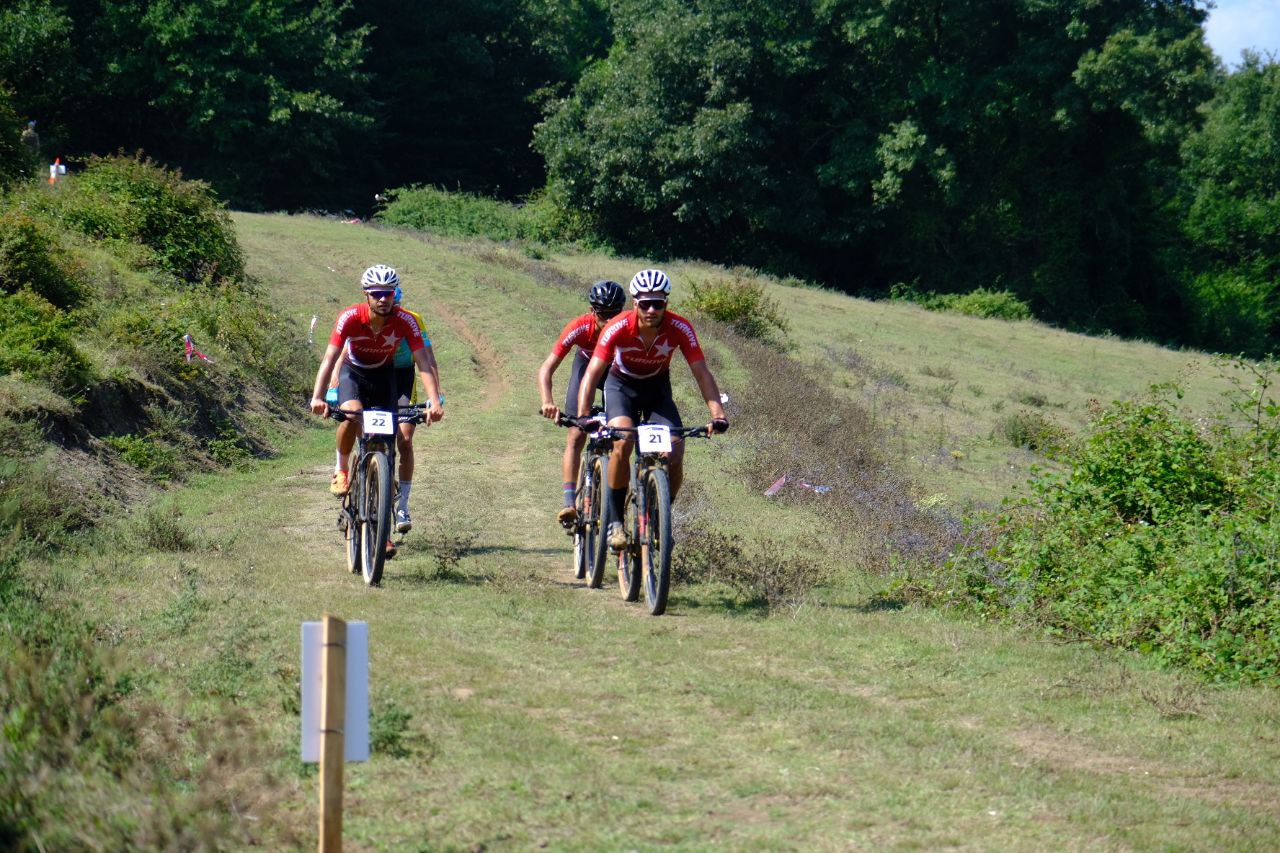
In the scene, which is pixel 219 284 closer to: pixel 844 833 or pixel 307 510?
pixel 307 510

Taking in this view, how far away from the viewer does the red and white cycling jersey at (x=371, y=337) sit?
35.6 feet

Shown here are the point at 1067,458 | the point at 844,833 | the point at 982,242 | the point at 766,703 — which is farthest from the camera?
the point at 982,242

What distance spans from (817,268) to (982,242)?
22.6ft

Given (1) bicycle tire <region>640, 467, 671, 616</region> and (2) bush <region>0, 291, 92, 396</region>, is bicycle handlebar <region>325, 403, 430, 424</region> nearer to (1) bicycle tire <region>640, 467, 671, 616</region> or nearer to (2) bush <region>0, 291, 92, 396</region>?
(1) bicycle tire <region>640, 467, 671, 616</region>

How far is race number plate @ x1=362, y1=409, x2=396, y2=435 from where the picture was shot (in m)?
10.3

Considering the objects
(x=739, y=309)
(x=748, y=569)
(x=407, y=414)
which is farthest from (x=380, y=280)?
(x=739, y=309)

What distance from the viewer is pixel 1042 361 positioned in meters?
37.0

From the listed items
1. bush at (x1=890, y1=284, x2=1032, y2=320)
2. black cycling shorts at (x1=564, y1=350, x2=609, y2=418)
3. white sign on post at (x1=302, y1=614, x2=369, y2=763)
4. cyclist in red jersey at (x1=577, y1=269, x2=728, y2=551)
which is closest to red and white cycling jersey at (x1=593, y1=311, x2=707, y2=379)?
cyclist in red jersey at (x1=577, y1=269, x2=728, y2=551)

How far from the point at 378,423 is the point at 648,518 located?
227cm

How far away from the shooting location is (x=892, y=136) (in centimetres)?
5228

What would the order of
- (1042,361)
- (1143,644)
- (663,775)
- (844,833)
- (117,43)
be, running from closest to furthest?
(844,833) < (663,775) < (1143,644) < (1042,361) < (117,43)

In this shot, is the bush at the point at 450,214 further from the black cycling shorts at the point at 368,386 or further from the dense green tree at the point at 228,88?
the black cycling shorts at the point at 368,386

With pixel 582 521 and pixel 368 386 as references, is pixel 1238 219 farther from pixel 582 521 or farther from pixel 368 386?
pixel 368 386

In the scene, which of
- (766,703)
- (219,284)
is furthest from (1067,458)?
(219,284)
